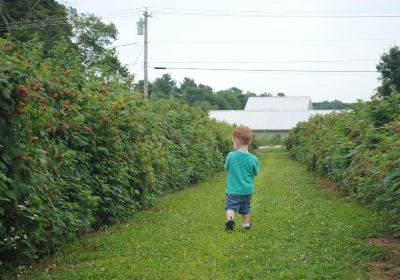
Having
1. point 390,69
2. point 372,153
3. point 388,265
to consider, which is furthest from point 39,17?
point 388,265

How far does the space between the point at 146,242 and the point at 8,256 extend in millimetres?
1930

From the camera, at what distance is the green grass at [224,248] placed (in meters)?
5.42

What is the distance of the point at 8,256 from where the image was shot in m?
5.58

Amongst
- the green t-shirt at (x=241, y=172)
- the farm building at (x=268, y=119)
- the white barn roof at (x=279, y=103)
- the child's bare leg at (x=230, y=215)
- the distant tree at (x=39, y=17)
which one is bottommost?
the child's bare leg at (x=230, y=215)

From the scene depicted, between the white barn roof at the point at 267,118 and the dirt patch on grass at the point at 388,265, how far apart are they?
5958cm

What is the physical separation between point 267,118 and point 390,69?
3082 cm

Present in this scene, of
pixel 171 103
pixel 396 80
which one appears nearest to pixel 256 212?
pixel 171 103

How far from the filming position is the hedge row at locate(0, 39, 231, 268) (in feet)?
16.3

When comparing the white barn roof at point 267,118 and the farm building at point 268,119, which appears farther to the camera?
the white barn roof at point 267,118

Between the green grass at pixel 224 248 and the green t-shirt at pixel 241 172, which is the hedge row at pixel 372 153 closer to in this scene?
the green grass at pixel 224 248

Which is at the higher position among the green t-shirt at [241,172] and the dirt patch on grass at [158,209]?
the green t-shirt at [241,172]

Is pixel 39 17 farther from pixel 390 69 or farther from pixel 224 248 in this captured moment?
pixel 224 248

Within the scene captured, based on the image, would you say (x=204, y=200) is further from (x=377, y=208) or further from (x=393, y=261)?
(x=393, y=261)

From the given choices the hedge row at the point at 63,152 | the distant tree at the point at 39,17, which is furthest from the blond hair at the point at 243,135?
the distant tree at the point at 39,17
